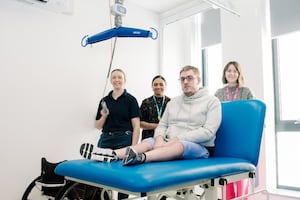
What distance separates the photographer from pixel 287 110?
3074 millimetres

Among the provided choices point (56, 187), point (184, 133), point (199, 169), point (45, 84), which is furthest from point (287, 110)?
point (45, 84)

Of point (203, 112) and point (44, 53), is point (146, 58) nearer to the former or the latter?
point (44, 53)

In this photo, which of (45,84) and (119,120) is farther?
(45,84)

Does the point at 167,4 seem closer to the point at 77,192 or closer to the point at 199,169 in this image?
the point at 77,192

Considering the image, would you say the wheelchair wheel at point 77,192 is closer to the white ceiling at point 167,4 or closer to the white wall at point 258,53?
the white wall at point 258,53

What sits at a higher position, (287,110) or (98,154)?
(287,110)

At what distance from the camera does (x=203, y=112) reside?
176 cm

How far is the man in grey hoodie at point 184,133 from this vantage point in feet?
4.65

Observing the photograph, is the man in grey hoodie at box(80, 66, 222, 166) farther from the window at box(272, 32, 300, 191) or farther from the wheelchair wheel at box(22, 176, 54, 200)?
the window at box(272, 32, 300, 191)

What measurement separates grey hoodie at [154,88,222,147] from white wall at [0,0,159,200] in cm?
132

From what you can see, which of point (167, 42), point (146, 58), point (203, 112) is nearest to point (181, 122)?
point (203, 112)

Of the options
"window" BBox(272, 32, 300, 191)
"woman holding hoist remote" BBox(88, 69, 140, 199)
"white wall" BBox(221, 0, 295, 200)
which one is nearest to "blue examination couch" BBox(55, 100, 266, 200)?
"woman holding hoist remote" BBox(88, 69, 140, 199)

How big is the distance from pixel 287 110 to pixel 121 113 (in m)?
1.93


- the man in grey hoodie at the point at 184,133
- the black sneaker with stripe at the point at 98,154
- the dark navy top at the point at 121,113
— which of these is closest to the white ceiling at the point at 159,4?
the dark navy top at the point at 121,113
